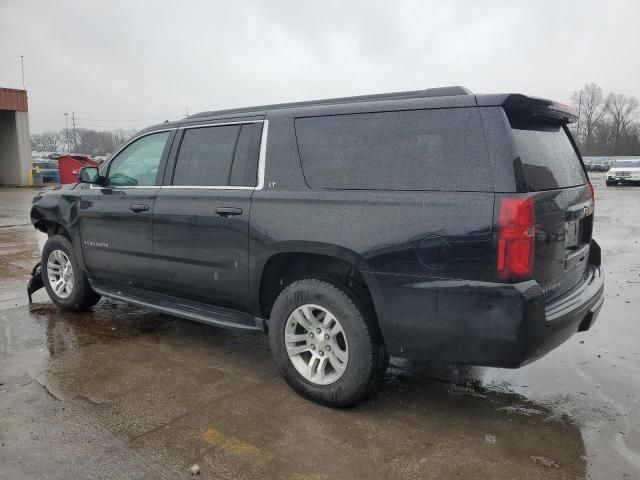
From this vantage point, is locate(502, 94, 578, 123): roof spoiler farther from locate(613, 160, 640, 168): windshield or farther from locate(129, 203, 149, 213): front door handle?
locate(613, 160, 640, 168): windshield

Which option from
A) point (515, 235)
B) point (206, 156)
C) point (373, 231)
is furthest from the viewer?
point (206, 156)

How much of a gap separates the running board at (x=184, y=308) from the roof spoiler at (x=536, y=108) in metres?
2.13

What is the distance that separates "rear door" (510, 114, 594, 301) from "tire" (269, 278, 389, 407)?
104 cm

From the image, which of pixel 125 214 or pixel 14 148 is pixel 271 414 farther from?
pixel 14 148

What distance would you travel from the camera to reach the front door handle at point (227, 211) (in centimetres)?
358

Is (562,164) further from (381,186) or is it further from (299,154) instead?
(299,154)

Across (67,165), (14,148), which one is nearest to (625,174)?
(67,165)

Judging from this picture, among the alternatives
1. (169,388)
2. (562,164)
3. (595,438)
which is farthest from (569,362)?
(169,388)

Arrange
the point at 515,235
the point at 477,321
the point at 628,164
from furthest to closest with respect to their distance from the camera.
→ the point at 628,164
the point at 477,321
the point at 515,235

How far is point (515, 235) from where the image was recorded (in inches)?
101

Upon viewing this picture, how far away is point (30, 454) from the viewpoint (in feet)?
9.03

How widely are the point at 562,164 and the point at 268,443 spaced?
2.45 m

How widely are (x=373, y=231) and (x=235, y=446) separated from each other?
4.70 ft

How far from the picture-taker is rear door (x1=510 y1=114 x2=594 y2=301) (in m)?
2.69
